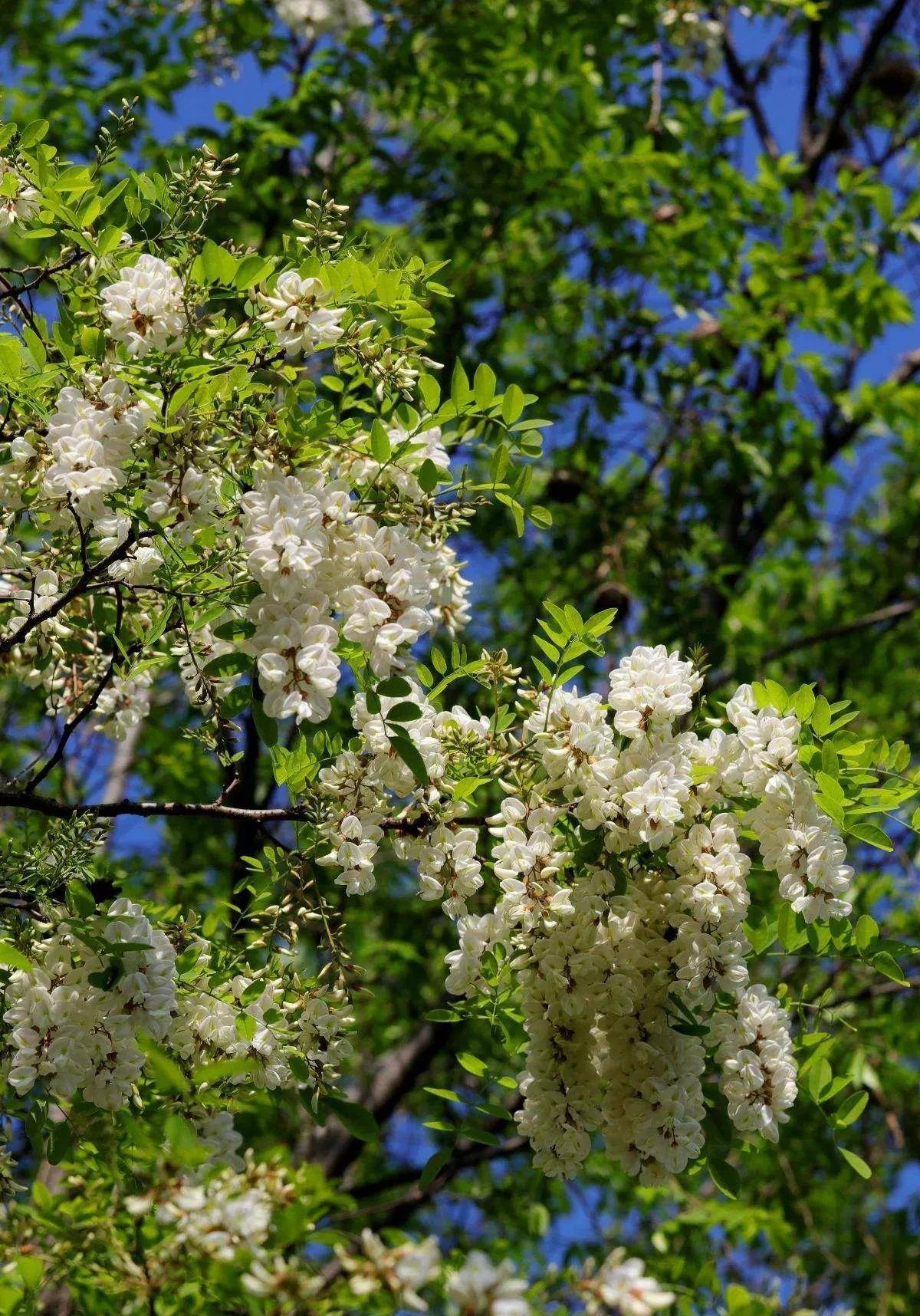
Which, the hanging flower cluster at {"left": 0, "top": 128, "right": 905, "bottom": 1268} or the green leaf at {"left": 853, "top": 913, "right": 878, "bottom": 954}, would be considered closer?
the hanging flower cluster at {"left": 0, "top": 128, "right": 905, "bottom": 1268}

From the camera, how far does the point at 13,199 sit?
245 cm

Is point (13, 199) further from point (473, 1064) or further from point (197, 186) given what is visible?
point (473, 1064)

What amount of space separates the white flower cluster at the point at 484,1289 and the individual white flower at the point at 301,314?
1351 millimetres

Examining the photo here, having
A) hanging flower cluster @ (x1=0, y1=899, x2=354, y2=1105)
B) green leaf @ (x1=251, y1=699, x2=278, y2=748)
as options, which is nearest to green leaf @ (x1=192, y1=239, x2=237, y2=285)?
green leaf @ (x1=251, y1=699, x2=278, y2=748)

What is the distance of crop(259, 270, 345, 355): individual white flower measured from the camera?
86.1 inches

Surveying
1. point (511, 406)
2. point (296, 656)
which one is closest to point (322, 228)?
point (511, 406)

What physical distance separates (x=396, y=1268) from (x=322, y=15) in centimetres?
466

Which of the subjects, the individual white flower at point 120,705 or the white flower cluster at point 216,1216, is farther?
the individual white flower at point 120,705

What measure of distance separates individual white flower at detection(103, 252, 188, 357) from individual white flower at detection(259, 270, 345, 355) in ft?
0.46

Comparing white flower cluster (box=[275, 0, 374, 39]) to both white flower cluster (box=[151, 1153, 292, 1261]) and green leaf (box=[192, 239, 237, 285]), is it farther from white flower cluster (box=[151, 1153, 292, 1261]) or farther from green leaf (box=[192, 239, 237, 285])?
white flower cluster (box=[151, 1153, 292, 1261])

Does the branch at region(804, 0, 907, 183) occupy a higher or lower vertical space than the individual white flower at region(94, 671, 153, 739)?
higher

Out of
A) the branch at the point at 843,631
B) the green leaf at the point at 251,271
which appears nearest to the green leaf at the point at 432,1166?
the green leaf at the point at 251,271

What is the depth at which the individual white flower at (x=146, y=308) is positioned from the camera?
2182mm

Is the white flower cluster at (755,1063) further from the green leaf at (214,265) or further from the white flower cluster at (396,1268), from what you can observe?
the green leaf at (214,265)
